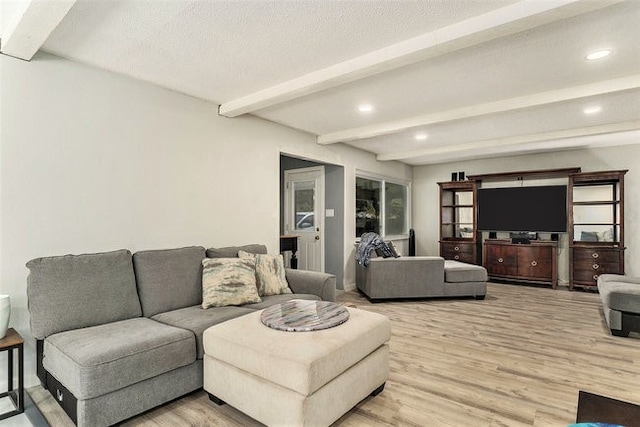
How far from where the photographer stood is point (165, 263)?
2.87 metres

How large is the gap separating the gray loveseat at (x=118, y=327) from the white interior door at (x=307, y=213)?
112 inches

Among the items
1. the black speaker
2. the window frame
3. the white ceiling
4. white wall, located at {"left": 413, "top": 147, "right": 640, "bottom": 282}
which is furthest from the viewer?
the black speaker

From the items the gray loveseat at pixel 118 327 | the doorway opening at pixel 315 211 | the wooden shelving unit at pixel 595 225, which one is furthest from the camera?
the doorway opening at pixel 315 211

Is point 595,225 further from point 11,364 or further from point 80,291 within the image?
point 11,364

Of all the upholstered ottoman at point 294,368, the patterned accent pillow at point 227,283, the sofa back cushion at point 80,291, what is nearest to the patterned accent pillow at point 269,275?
the patterned accent pillow at point 227,283

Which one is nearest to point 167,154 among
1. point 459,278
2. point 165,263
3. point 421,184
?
point 165,263

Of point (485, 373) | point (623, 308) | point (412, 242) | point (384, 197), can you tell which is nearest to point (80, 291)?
point (485, 373)

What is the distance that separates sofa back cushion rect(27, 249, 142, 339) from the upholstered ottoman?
2.62 ft

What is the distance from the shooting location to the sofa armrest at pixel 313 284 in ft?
11.2

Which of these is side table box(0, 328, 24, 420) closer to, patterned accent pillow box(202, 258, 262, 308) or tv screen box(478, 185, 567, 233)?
patterned accent pillow box(202, 258, 262, 308)

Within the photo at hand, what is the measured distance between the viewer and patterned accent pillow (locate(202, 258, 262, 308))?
284 cm

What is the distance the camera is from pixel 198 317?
99.3 inches

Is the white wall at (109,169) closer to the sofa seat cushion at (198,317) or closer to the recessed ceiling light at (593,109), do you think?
the sofa seat cushion at (198,317)

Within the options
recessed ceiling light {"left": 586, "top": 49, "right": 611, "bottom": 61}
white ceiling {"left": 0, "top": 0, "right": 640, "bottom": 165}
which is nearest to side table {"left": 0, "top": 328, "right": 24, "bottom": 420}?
white ceiling {"left": 0, "top": 0, "right": 640, "bottom": 165}
